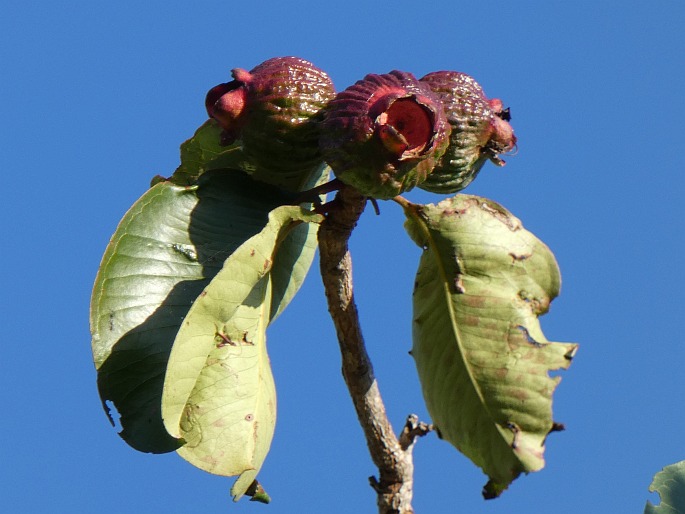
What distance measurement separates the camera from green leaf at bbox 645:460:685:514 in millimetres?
2529

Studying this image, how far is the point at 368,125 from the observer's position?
2.08 meters

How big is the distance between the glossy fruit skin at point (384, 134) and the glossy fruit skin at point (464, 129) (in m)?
0.11

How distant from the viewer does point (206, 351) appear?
196 centimetres

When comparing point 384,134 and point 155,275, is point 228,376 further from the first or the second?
point 384,134

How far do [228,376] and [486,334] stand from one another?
62 cm

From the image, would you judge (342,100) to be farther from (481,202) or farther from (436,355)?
(436,355)

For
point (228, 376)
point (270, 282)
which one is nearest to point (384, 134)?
point (270, 282)

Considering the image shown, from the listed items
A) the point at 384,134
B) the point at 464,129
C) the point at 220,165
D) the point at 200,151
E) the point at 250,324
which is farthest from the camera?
the point at 200,151

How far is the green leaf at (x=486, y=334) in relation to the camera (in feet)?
7.05

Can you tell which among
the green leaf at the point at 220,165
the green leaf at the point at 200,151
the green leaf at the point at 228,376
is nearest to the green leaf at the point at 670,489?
the green leaf at the point at 228,376

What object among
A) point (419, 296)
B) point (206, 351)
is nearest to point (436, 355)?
point (419, 296)

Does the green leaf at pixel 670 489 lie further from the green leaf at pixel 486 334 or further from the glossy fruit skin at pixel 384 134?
the glossy fruit skin at pixel 384 134

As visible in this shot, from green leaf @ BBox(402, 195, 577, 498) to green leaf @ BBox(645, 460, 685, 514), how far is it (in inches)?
23.4

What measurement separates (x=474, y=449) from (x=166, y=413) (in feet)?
2.42
